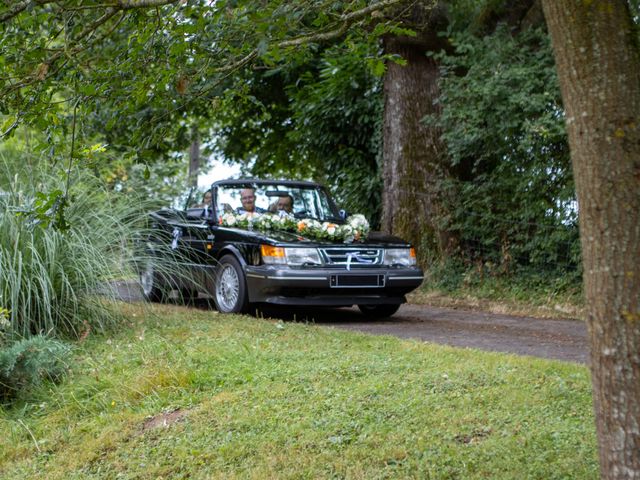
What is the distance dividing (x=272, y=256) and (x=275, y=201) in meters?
1.76

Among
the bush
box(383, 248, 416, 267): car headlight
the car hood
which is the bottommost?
the bush

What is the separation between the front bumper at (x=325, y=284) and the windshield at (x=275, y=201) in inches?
57.3

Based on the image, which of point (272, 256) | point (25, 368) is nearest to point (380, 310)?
point (272, 256)

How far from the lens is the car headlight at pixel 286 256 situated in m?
10.8

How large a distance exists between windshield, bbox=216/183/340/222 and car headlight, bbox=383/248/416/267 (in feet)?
4.14

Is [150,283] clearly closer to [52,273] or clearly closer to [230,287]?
[230,287]

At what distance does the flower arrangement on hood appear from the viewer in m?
11.4

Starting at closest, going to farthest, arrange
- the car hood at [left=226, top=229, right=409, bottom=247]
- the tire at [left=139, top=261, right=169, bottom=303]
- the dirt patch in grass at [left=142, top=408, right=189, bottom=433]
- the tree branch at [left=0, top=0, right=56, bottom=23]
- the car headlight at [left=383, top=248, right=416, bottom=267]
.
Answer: the tree branch at [left=0, top=0, right=56, bottom=23], the dirt patch in grass at [left=142, top=408, right=189, bottom=433], the tire at [left=139, top=261, right=169, bottom=303], the car hood at [left=226, top=229, right=409, bottom=247], the car headlight at [left=383, top=248, right=416, bottom=267]

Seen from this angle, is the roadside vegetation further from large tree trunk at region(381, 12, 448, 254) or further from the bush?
large tree trunk at region(381, 12, 448, 254)

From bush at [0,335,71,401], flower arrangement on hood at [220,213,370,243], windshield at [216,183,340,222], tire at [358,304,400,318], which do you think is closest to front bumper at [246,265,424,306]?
tire at [358,304,400,318]

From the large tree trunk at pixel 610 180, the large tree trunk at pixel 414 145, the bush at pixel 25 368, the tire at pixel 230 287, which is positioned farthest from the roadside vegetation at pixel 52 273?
the large tree trunk at pixel 414 145

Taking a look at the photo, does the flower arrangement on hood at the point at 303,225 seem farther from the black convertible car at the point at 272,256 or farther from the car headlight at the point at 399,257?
the car headlight at the point at 399,257

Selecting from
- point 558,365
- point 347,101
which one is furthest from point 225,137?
point 558,365

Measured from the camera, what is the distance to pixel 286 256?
Answer: 1083 cm
